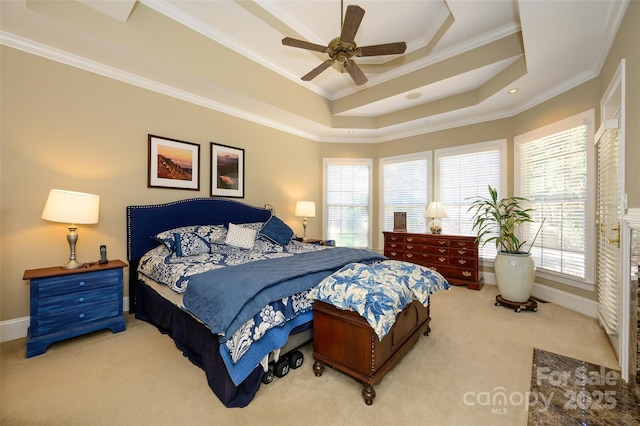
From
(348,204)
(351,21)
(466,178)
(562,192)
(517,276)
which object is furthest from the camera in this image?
(348,204)

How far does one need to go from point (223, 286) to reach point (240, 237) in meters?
1.67

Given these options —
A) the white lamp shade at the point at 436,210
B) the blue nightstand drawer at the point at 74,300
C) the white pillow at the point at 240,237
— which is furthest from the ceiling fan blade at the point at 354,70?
the blue nightstand drawer at the point at 74,300

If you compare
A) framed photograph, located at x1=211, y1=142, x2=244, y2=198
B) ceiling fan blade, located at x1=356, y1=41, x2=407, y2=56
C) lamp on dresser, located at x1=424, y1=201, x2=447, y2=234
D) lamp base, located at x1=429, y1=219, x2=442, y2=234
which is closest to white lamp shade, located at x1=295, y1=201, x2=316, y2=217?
framed photograph, located at x1=211, y1=142, x2=244, y2=198

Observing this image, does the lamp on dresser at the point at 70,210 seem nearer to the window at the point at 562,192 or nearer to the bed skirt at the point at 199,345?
the bed skirt at the point at 199,345

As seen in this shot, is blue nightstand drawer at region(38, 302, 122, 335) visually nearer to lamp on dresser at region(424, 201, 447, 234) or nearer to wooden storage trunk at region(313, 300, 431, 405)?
wooden storage trunk at region(313, 300, 431, 405)

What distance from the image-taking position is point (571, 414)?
1.64 m

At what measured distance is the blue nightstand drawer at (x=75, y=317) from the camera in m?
2.32

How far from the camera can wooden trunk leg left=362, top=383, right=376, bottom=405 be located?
5.64 feet

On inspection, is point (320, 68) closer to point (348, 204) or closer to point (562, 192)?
point (348, 204)

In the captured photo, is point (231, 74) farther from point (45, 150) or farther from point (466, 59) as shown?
point (466, 59)

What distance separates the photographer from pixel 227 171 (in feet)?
13.8

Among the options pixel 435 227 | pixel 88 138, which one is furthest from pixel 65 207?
pixel 435 227

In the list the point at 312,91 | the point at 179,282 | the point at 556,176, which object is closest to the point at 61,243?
the point at 179,282

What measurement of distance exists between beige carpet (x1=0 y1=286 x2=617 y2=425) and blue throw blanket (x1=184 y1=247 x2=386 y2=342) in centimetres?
54
